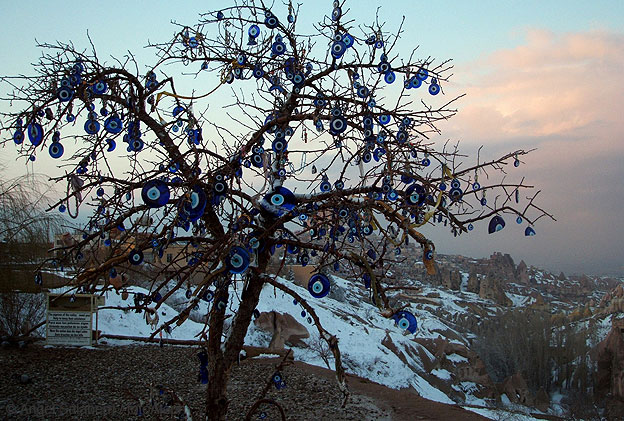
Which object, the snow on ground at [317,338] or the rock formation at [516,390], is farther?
the rock formation at [516,390]

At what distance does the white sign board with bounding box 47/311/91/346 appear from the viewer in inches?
340

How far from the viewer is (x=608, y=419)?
2898 centimetres

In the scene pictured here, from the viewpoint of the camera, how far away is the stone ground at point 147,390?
5.71m

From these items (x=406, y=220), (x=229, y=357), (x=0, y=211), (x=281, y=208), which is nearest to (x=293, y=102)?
(x=281, y=208)

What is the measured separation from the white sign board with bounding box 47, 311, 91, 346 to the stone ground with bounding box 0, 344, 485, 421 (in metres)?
0.22

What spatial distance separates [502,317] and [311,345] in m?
43.4

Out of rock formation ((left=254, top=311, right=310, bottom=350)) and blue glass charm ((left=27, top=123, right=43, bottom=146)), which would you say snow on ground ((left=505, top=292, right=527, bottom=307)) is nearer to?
rock formation ((left=254, top=311, right=310, bottom=350))

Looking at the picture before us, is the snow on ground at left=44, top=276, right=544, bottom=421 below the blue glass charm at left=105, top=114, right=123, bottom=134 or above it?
below

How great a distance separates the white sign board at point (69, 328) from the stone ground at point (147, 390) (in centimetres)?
22

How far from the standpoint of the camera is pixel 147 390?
21.8 ft

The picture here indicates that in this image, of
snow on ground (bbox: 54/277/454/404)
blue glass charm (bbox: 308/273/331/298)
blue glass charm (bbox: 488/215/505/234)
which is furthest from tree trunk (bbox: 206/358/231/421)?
snow on ground (bbox: 54/277/454/404)

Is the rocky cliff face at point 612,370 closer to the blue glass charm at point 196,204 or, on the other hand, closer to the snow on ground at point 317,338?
the snow on ground at point 317,338

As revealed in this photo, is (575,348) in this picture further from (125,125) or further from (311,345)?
(125,125)

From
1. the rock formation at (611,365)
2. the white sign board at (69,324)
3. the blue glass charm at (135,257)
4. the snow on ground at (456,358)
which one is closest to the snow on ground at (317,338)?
the blue glass charm at (135,257)
